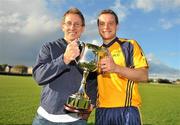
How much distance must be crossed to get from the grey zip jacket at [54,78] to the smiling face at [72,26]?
12 cm

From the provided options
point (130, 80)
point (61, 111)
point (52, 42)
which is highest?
point (52, 42)

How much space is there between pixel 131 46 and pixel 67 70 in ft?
2.96

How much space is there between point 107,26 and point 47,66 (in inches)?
34.8

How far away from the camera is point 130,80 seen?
170 inches

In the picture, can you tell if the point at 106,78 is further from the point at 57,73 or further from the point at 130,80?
the point at 57,73

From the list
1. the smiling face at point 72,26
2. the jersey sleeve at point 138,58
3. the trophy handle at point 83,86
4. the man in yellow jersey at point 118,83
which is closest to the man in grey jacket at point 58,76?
the smiling face at point 72,26

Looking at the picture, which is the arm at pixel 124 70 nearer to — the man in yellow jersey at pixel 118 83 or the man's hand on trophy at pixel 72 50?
the man in yellow jersey at pixel 118 83

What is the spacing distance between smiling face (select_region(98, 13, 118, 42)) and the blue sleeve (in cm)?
64

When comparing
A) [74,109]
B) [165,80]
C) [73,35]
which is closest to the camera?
[74,109]

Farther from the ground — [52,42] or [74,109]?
[52,42]

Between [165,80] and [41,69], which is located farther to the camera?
[165,80]

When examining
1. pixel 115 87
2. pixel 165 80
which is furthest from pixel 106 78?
pixel 165 80

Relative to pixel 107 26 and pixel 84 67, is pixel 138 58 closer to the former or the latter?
pixel 107 26

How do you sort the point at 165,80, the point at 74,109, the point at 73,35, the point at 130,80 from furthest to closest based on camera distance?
the point at 165,80, the point at 130,80, the point at 73,35, the point at 74,109
